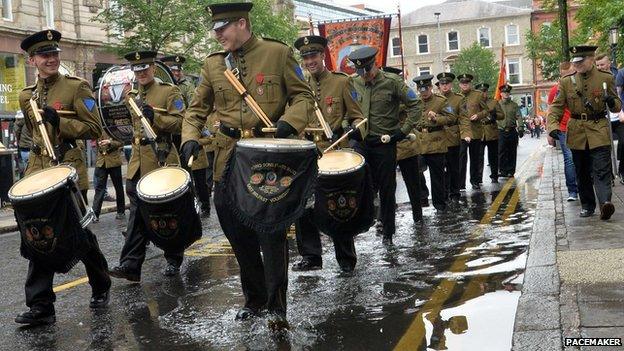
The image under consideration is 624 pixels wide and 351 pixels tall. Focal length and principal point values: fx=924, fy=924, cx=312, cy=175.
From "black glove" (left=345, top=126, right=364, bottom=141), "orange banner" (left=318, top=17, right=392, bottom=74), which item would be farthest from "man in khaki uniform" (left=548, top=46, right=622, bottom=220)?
"orange banner" (left=318, top=17, right=392, bottom=74)

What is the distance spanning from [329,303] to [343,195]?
134cm

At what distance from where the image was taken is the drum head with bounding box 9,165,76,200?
6387 millimetres

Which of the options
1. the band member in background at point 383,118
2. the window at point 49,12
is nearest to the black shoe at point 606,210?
the band member in background at point 383,118

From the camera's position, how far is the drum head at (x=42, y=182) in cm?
639

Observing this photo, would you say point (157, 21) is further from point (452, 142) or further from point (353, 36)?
point (452, 142)

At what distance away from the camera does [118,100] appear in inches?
413

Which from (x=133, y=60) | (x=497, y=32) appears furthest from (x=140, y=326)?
(x=497, y=32)

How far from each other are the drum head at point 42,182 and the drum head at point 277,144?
155 centimetres

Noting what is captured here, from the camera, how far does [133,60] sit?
9227 mm

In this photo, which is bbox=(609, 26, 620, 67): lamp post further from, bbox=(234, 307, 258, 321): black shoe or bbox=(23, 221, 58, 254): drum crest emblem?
bbox=(23, 221, 58, 254): drum crest emblem

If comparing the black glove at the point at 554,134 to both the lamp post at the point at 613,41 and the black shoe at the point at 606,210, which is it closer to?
the black shoe at the point at 606,210

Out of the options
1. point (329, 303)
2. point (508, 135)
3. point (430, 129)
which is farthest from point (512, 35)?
point (329, 303)

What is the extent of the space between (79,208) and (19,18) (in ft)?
101

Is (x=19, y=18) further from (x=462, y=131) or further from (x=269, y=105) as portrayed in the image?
(x=269, y=105)
